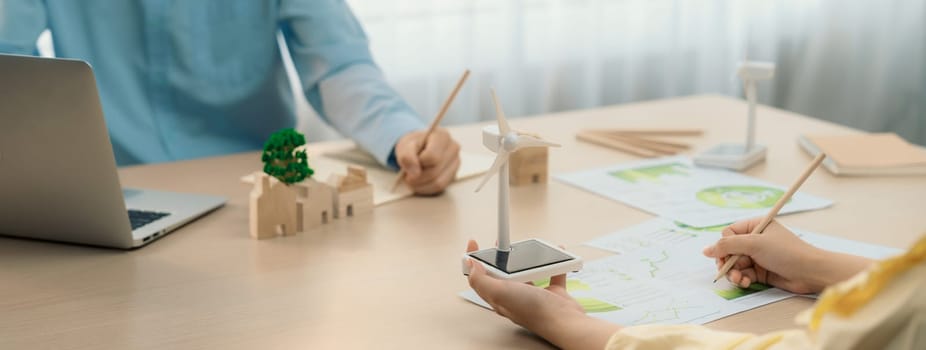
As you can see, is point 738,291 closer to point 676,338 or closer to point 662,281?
point 662,281

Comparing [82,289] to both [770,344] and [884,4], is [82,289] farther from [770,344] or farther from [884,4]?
[884,4]

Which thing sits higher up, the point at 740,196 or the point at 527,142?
the point at 527,142

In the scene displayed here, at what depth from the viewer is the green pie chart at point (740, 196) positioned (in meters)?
1.29

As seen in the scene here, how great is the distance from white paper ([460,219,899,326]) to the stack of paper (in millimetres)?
307

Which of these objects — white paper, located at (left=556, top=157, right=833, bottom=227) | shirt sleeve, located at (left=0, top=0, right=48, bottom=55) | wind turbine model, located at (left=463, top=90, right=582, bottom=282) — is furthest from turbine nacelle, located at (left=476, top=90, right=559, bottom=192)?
shirt sleeve, located at (left=0, top=0, right=48, bottom=55)

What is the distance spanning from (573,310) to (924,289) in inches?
13.0

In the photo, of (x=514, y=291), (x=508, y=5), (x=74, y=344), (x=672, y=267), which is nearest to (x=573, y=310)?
(x=514, y=291)

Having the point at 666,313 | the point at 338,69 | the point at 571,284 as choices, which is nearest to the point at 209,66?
the point at 338,69

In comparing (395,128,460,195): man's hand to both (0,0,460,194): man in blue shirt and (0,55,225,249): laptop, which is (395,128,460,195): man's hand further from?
(0,55,225,249): laptop

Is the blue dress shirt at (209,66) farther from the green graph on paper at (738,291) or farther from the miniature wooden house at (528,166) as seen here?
the green graph on paper at (738,291)

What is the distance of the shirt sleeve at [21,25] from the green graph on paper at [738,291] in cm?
108

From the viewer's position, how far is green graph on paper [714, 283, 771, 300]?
38.8 inches

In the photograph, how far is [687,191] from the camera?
135 cm

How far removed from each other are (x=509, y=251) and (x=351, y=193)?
31 cm
